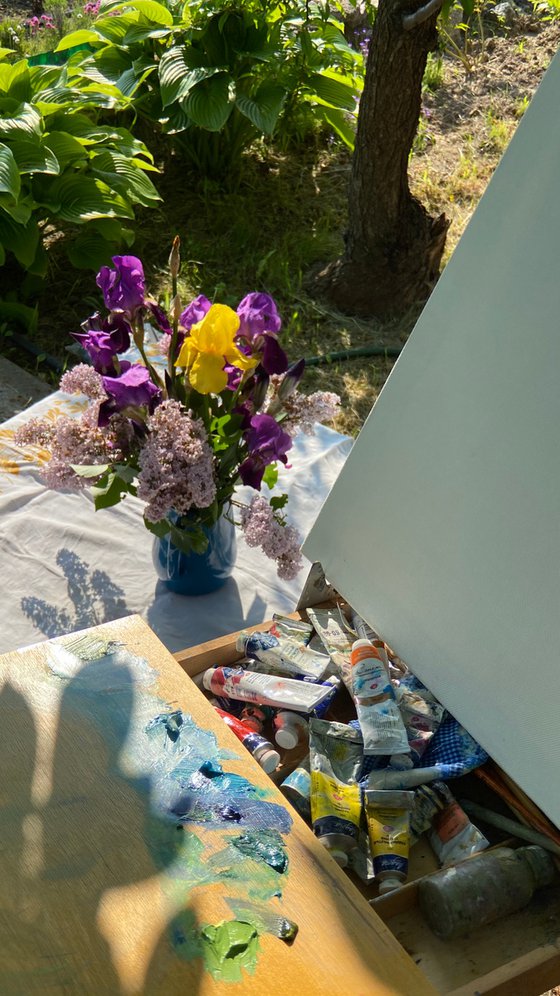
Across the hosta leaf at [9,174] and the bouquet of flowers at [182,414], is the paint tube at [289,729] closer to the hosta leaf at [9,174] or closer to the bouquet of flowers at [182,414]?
the bouquet of flowers at [182,414]

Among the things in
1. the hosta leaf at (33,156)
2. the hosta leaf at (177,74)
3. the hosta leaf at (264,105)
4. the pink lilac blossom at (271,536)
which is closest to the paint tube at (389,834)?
the pink lilac blossom at (271,536)

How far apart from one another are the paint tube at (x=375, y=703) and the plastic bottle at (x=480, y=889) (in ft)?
0.65

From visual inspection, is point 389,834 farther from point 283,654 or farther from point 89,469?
point 89,469

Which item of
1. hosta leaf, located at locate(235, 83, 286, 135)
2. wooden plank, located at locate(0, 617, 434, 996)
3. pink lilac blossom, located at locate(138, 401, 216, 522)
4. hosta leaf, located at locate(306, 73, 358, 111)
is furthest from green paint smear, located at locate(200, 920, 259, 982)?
hosta leaf, located at locate(306, 73, 358, 111)

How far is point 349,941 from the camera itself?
3.02 ft

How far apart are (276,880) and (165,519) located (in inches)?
24.5

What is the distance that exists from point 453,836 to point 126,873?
1.38 feet

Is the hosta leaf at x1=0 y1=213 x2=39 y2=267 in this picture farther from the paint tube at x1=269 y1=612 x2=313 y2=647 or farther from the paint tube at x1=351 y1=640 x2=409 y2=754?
the paint tube at x1=351 y1=640 x2=409 y2=754

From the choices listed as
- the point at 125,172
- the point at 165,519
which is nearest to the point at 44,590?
the point at 165,519

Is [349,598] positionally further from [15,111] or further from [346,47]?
[346,47]

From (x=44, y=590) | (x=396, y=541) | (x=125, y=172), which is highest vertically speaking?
(x=396, y=541)

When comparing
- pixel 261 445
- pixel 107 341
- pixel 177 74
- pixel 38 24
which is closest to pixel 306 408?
pixel 261 445

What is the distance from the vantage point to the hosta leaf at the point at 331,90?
11.4ft

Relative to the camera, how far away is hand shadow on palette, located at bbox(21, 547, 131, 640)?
1.70 metres
